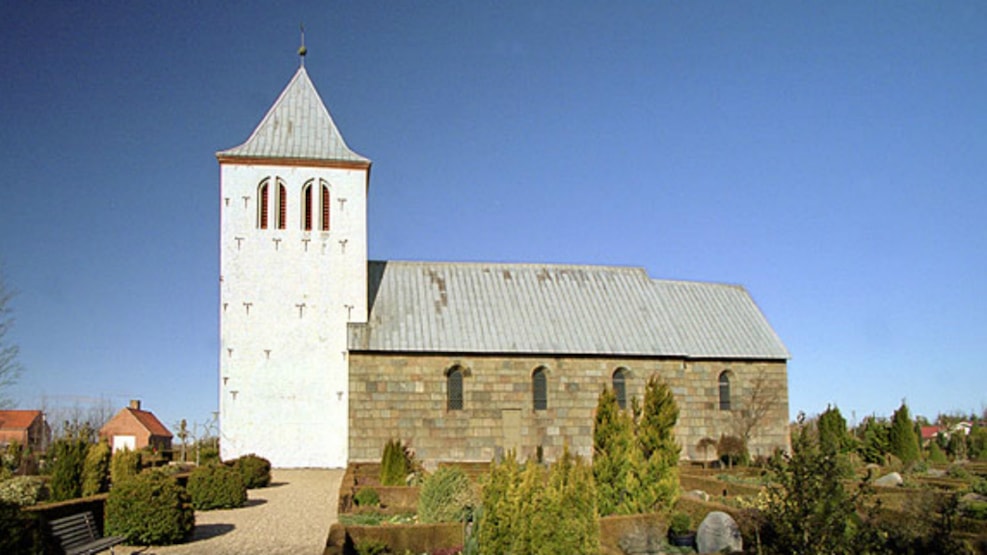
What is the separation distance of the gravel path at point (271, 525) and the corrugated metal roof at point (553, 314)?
5418mm

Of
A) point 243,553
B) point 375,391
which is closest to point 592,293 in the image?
point 375,391

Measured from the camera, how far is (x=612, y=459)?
14.3m

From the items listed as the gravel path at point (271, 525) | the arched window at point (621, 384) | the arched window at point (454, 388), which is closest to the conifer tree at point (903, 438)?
the arched window at point (621, 384)

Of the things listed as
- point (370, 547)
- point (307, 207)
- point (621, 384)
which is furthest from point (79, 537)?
point (621, 384)

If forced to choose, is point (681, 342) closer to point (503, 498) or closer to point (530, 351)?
A: point (530, 351)

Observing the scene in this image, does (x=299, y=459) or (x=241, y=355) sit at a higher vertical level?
(x=241, y=355)

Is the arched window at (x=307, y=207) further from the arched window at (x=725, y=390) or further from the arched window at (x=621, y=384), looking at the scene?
the arched window at (x=725, y=390)

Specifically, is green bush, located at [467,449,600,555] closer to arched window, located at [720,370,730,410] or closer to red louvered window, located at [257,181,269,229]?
red louvered window, located at [257,181,269,229]

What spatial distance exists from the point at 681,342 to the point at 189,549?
1671cm

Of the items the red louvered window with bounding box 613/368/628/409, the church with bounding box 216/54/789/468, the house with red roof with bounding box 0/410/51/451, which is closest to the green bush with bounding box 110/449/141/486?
A: the church with bounding box 216/54/789/468

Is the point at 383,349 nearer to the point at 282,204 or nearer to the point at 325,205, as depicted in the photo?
the point at 325,205

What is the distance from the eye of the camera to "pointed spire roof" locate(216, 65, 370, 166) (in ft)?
77.0

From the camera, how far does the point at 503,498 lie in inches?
345

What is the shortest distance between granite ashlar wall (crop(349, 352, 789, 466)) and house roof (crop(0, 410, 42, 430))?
37.7 metres
